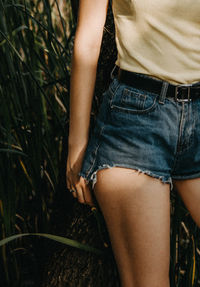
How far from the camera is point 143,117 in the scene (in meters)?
0.74

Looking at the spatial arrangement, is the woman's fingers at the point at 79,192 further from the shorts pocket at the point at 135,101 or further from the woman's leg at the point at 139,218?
the shorts pocket at the point at 135,101

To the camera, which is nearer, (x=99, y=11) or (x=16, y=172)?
(x=99, y=11)

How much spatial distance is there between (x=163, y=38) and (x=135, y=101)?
14 centimetres

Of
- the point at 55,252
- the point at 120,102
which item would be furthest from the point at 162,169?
the point at 55,252

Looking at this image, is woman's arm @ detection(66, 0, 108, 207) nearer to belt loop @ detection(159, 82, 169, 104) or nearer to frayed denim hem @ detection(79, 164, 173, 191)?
frayed denim hem @ detection(79, 164, 173, 191)

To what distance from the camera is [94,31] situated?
771 mm

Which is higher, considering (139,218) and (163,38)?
(163,38)

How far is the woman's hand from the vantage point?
840 mm

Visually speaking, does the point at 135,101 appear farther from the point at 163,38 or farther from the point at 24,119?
the point at 24,119

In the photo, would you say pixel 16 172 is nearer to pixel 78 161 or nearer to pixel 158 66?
pixel 78 161

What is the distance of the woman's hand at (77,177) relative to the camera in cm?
84

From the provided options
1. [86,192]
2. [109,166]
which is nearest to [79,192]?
[86,192]

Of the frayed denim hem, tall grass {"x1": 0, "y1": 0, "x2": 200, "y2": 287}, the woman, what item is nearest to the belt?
the woman

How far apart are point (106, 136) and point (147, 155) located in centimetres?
9
